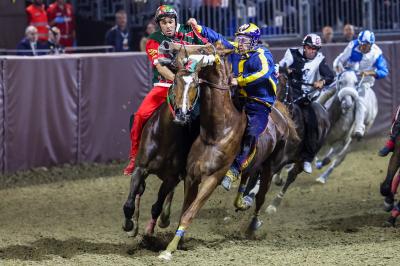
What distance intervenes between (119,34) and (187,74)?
9.98 m

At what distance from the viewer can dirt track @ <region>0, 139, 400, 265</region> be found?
28.3 feet

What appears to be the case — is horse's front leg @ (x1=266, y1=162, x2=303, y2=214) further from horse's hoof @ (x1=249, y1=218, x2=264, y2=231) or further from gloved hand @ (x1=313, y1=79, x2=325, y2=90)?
horse's hoof @ (x1=249, y1=218, x2=264, y2=231)

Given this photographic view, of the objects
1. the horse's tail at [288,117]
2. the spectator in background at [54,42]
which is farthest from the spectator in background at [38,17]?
the horse's tail at [288,117]

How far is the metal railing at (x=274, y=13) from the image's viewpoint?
61.4 feet

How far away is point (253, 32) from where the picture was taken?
9375 mm

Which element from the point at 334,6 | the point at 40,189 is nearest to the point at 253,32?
the point at 40,189

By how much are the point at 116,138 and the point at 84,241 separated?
19.1 feet

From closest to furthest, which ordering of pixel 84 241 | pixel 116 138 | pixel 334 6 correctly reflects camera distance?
pixel 84 241, pixel 116 138, pixel 334 6

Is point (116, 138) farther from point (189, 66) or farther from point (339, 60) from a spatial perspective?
point (189, 66)

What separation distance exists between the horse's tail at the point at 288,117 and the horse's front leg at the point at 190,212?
7.47 ft

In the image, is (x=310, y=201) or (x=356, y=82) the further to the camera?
(x=356, y=82)

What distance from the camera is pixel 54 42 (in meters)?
17.0

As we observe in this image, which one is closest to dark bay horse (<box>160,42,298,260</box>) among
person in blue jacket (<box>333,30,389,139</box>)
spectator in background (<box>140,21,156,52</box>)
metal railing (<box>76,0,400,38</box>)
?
person in blue jacket (<box>333,30,389,139</box>)

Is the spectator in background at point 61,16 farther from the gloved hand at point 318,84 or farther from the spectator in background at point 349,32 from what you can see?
the gloved hand at point 318,84
